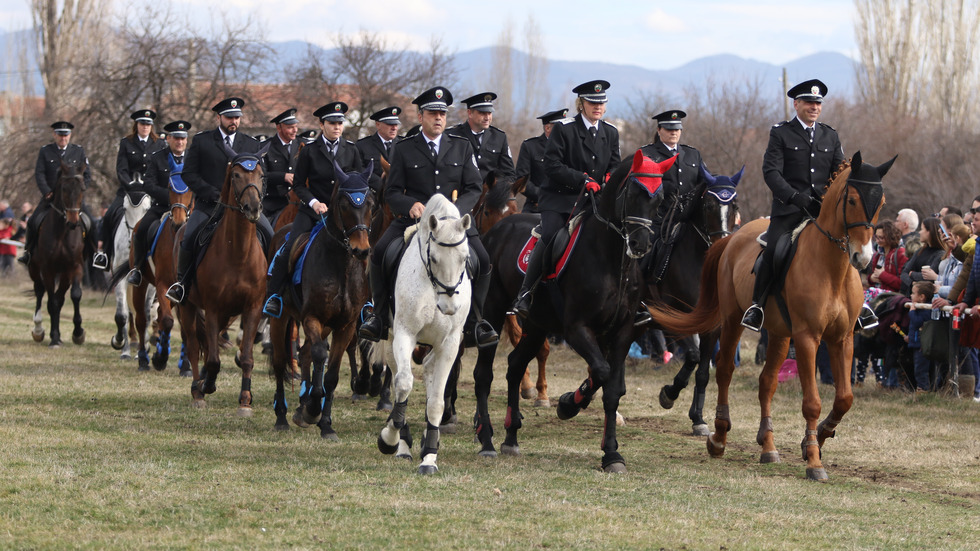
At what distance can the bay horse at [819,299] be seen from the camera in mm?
9008

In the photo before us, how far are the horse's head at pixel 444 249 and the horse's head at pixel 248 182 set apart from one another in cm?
300

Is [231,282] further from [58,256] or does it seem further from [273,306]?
[58,256]

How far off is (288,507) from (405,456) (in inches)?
83.5

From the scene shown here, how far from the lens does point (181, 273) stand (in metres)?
12.3

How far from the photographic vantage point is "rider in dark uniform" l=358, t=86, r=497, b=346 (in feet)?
31.4

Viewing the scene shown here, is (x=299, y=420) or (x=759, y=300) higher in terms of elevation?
(x=759, y=300)

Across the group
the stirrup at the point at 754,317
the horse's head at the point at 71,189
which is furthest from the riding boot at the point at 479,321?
the horse's head at the point at 71,189

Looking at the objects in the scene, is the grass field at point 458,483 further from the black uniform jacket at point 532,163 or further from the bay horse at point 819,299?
the black uniform jacket at point 532,163

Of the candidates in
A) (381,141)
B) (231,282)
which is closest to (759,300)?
(231,282)

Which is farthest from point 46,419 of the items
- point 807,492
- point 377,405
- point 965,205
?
point 965,205

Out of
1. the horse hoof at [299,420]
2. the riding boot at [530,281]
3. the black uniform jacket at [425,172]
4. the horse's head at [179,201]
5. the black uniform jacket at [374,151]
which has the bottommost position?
the horse hoof at [299,420]

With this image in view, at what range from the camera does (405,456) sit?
30.6ft

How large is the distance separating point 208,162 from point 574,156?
454 cm

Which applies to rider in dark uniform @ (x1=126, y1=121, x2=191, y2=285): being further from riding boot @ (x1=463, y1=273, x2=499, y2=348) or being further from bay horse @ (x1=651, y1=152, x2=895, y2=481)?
bay horse @ (x1=651, y1=152, x2=895, y2=481)
